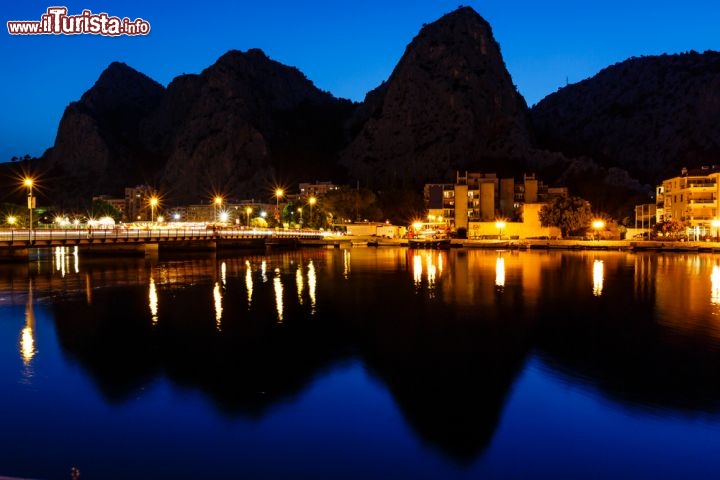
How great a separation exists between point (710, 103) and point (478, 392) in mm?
213068

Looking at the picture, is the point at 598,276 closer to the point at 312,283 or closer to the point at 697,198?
the point at 312,283

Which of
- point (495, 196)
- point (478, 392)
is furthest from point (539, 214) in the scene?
point (478, 392)

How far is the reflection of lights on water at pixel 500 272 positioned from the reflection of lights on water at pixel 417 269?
7.30 meters

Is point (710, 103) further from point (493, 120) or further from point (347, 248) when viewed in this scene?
point (347, 248)

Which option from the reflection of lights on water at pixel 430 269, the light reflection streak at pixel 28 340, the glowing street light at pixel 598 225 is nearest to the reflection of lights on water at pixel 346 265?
the reflection of lights on water at pixel 430 269

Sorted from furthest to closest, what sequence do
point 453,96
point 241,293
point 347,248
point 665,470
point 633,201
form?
point 453,96 → point 633,201 → point 347,248 → point 241,293 → point 665,470

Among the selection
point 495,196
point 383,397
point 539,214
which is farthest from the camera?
point 495,196

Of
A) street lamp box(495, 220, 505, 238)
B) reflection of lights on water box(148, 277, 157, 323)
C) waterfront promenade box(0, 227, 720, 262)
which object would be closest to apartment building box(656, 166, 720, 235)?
waterfront promenade box(0, 227, 720, 262)

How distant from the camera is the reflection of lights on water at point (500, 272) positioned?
2169 inches

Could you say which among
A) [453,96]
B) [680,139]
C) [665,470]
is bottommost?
[665,470]

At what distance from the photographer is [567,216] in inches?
4569

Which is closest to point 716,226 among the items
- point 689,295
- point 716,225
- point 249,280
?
point 716,225

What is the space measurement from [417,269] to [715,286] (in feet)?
97.6

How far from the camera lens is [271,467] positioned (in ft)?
51.3
